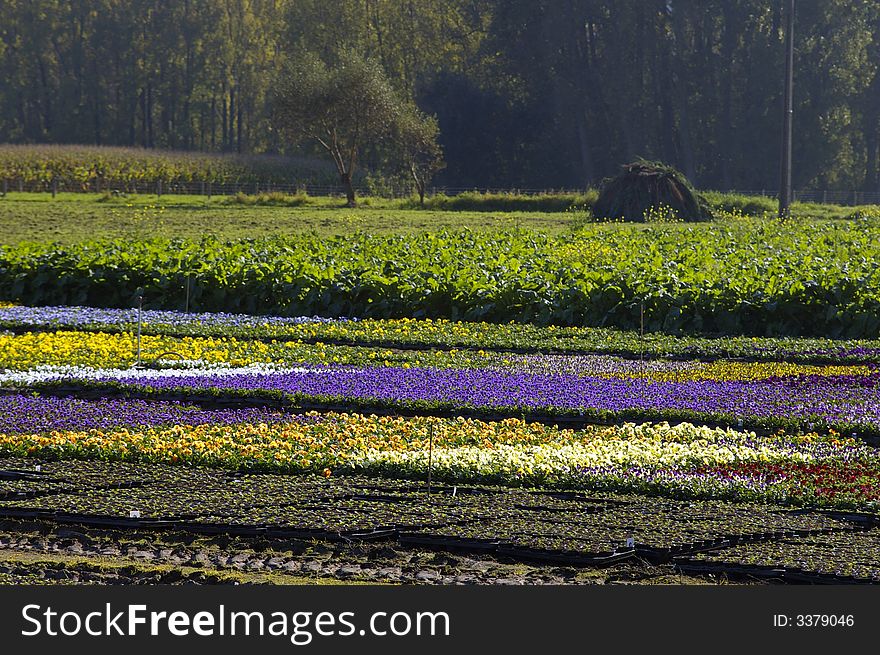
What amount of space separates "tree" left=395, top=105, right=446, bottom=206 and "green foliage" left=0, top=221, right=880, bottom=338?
34.7 meters

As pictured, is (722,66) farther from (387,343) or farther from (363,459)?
(363,459)

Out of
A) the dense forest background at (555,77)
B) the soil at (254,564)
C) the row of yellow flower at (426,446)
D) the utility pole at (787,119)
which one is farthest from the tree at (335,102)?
the soil at (254,564)

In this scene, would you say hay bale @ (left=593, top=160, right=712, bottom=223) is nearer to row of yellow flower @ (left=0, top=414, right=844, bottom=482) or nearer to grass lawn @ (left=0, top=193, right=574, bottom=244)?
grass lawn @ (left=0, top=193, right=574, bottom=244)

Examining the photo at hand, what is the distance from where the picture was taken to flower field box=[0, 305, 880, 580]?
752 centimetres

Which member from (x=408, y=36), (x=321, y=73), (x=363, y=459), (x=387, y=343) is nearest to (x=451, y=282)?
(x=387, y=343)

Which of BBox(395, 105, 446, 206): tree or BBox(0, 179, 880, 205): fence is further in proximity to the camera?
BBox(395, 105, 446, 206): tree

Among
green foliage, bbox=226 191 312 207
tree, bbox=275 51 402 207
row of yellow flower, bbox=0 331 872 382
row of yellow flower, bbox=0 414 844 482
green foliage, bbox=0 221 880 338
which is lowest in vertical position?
row of yellow flower, bbox=0 331 872 382

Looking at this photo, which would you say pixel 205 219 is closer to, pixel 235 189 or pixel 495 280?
pixel 235 189

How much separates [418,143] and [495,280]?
4273 centimetres

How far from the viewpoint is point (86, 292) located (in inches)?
821

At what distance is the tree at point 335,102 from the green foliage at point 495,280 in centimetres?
3301

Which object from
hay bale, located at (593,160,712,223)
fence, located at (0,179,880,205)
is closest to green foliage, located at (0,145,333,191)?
fence, located at (0,179,880,205)

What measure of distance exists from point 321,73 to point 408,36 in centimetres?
2455

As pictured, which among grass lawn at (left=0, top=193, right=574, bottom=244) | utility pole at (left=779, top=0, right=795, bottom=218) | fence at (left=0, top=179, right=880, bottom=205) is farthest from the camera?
fence at (left=0, top=179, right=880, bottom=205)
